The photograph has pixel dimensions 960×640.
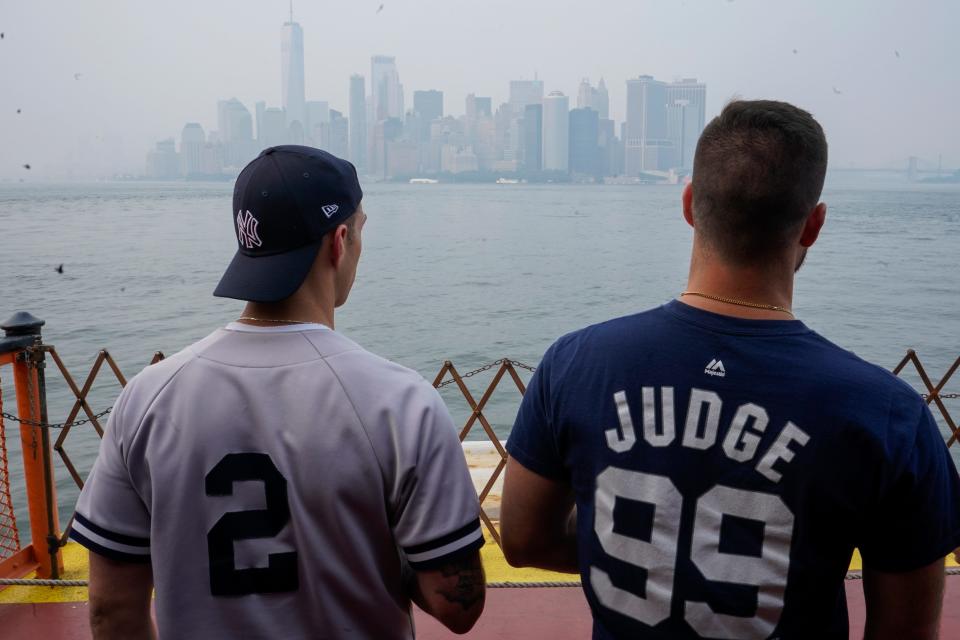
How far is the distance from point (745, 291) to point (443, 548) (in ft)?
2.14

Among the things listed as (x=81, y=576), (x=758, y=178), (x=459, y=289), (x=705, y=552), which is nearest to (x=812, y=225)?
(x=758, y=178)

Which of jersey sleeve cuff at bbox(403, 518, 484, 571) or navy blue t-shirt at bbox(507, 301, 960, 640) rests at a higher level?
navy blue t-shirt at bbox(507, 301, 960, 640)

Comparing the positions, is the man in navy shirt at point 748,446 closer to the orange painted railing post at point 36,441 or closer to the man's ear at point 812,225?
the man's ear at point 812,225

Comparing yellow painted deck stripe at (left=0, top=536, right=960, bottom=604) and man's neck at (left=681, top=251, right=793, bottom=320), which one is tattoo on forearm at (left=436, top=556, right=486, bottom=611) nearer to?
man's neck at (left=681, top=251, right=793, bottom=320)

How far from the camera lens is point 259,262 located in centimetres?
159

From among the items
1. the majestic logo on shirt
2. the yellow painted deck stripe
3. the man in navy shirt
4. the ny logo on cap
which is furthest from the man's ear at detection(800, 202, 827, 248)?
the yellow painted deck stripe

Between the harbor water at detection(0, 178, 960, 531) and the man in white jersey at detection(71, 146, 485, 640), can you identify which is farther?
the harbor water at detection(0, 178, 960, 531)

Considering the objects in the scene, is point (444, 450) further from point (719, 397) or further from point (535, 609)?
point (535, 609)

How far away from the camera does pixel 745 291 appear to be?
1.48 meters

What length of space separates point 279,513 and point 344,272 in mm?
455

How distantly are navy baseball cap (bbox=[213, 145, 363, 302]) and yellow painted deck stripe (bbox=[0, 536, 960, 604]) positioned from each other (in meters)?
2.52

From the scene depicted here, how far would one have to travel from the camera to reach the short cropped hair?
1458 millimetres

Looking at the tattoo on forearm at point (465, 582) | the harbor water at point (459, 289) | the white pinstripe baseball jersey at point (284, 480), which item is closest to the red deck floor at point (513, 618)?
the tattoo on forearm at point (465, 582)

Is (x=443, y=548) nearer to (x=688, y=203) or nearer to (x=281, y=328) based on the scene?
(x=281, y=328)
